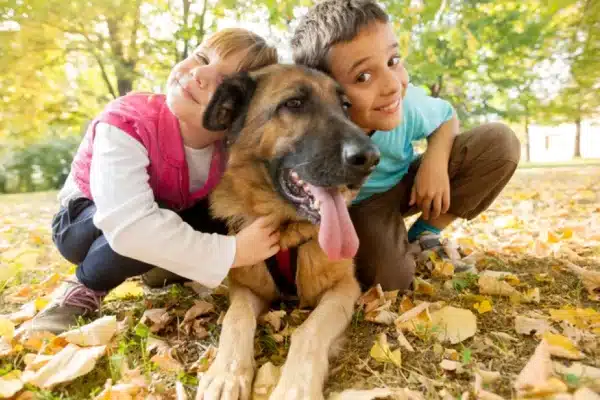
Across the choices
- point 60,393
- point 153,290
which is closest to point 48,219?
point 153,290

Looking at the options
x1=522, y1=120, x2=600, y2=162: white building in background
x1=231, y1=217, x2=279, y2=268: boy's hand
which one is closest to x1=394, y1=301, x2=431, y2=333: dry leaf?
x1=231, y1=217, x2=279, y2=268: boy's hand

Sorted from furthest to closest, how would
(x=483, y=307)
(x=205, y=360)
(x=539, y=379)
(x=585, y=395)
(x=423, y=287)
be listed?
1. (x=423, y=287)
2. (x=483, y=307)
3. (x=205, y=360)
4. (x=539, y=379)
5. (x=585, y=395)

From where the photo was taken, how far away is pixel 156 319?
7.75 ft

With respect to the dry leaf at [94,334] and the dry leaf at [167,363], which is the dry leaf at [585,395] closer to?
the dry leaf at [167,363]

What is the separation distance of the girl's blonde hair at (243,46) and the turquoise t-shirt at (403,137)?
90 cm

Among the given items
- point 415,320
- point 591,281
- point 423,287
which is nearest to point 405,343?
point 415,320

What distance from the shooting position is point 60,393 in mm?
1725

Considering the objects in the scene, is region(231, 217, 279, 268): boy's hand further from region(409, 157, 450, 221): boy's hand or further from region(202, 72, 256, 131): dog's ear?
region(409, 157, 450, 221): boy's hand

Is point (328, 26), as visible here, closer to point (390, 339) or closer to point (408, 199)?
point (408, 199)

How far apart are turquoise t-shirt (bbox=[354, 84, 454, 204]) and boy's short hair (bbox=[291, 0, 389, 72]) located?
2.22ft

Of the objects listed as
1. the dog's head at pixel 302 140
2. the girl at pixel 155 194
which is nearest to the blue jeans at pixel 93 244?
the girl at pixel 155 194

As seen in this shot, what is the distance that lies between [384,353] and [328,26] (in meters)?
1.82

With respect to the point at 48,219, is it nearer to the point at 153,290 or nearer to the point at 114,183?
the point at 153,290

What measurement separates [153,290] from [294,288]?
1037mm
